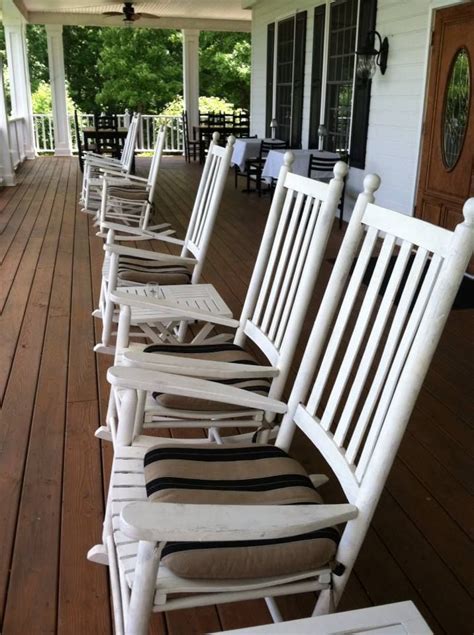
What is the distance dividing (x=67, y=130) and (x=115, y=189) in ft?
29.0

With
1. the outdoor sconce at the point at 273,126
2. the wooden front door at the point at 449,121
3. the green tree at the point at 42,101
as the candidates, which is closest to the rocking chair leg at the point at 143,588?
the wooden front door at the point at 449,121

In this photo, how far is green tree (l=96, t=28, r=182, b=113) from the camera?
1766 cm

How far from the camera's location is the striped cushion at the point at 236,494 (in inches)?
48.1

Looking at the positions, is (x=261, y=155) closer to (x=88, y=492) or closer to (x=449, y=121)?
(x=449, y=121)

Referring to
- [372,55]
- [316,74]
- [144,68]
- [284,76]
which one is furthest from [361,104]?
[144,68]

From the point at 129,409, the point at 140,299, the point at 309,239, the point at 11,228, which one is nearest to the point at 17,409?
the point at 140,299

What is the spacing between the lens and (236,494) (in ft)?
4.64

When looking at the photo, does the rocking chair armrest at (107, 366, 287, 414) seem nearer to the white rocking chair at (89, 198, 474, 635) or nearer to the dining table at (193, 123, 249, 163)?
the white rocking chair at (89, 198, 474, 635)

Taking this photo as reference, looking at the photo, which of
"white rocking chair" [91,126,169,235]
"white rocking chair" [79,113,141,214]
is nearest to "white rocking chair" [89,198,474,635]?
"white rocking chair" [91,126,169,235]

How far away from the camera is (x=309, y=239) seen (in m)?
1.86

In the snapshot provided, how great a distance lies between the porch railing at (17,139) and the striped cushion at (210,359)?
9138 millimetres

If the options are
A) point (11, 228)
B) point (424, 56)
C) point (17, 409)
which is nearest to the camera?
point (17, 409)

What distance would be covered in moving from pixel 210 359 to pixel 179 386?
59cm

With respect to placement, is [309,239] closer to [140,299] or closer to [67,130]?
[140,299]
